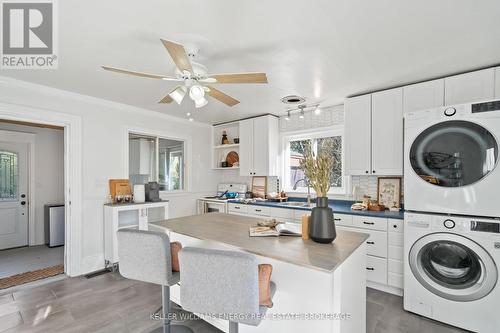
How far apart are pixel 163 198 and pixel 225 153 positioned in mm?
1578

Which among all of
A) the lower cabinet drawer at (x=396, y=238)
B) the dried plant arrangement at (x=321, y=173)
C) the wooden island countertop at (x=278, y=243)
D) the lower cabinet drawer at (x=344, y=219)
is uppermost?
the dried plant arrangement at (x=321, y=173)

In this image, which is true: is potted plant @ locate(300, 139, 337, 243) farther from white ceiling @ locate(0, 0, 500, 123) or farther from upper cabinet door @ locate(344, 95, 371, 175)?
upper cabinet door @ locate(344, 95, 371, 175)

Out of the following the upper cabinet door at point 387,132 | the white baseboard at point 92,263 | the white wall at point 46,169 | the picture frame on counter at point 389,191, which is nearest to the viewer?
the upper cabinet door at point 387,132

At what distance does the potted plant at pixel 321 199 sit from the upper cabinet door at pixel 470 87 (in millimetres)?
1917

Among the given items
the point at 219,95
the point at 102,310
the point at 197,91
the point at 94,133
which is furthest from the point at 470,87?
the point at 94,133

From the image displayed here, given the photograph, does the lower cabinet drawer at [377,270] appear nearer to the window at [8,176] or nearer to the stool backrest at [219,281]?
the stool backrest at [219,281]

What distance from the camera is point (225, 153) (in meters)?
5.08

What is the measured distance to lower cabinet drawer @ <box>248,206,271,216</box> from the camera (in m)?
3.73

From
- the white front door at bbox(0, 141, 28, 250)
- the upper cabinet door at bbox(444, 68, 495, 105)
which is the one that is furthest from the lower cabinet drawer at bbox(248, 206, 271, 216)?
the white front door at bbox(0, 141, 28, 250)

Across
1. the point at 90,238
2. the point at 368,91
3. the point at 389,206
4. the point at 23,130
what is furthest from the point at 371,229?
the point at 23,130

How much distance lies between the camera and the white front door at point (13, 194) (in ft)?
13.7

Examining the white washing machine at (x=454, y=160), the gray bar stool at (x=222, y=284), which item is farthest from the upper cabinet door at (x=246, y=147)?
the gray bar stool at (x=222, y=284)

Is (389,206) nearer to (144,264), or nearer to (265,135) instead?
(265,135)

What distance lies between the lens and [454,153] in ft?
6.88
